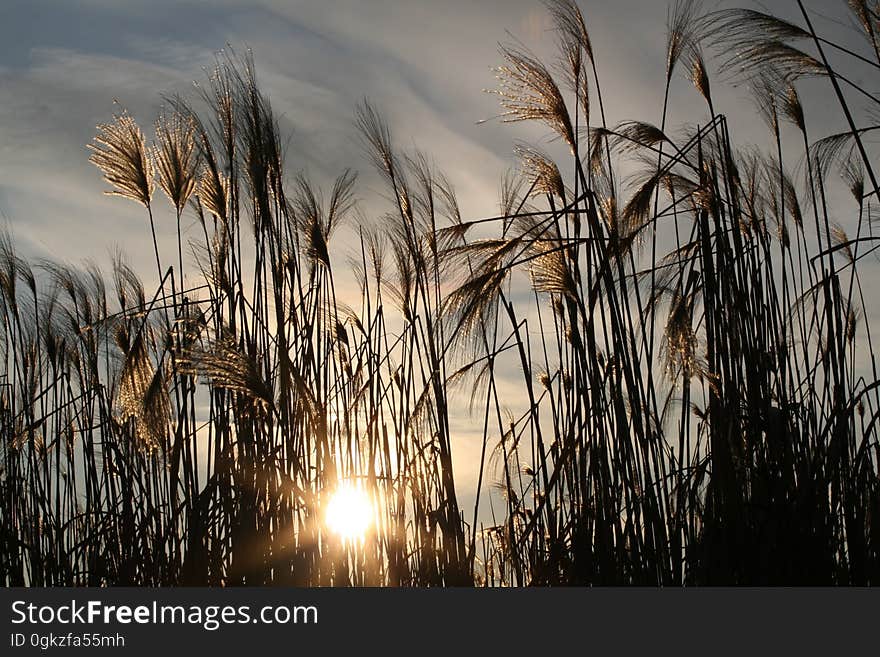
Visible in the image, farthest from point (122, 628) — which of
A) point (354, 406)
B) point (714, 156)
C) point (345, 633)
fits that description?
point (714, 156)

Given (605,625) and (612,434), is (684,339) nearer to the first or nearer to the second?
(612,434)

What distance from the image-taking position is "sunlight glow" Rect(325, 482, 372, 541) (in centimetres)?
270

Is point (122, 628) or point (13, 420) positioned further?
point (13, 420)

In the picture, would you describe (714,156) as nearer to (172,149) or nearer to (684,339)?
(684,339)

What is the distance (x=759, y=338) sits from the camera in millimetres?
2621

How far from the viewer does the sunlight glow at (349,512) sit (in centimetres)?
270

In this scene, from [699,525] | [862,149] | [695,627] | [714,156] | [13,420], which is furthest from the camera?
[13,420]

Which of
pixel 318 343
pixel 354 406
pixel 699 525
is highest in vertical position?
pixel 318 343

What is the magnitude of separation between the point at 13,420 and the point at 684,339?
2.92 m

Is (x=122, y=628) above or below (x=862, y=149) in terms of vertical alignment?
below

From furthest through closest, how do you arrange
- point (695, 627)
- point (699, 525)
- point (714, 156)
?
point (714, 156) → point (699, 525) → point (695, 627)

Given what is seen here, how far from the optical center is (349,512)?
9.08 ft

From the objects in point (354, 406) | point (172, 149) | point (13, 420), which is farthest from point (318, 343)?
point (13, 420)

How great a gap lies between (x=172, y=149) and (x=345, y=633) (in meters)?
1.68
